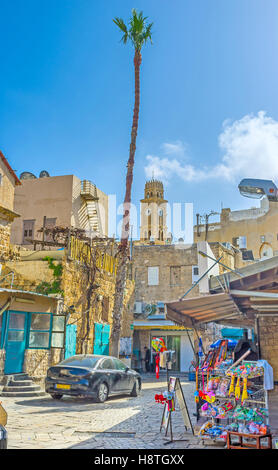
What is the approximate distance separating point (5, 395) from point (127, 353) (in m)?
11.3

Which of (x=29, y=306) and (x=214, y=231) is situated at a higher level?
(x=214, y=231)

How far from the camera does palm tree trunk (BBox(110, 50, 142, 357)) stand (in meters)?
17.7

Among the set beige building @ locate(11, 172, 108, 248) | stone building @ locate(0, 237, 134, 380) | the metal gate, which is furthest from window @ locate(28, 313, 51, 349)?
beige building @ locate(11, 172, 108, 248)

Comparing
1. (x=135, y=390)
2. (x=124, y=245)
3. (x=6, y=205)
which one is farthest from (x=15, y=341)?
(x=6, y=205)

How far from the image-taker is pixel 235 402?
776cm

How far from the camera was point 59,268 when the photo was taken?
709 inches

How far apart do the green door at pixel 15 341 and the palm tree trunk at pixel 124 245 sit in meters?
3.56

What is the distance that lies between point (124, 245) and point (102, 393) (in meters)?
6.65

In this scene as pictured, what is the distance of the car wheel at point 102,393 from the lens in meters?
12.9

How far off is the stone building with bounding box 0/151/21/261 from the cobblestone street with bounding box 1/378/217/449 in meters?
7.21

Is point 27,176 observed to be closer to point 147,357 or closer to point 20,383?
point 147,357

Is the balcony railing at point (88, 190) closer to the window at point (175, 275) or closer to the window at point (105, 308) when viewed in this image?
the window at point (175, 275)

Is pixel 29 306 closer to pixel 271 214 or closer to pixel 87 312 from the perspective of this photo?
pixel 87 312
